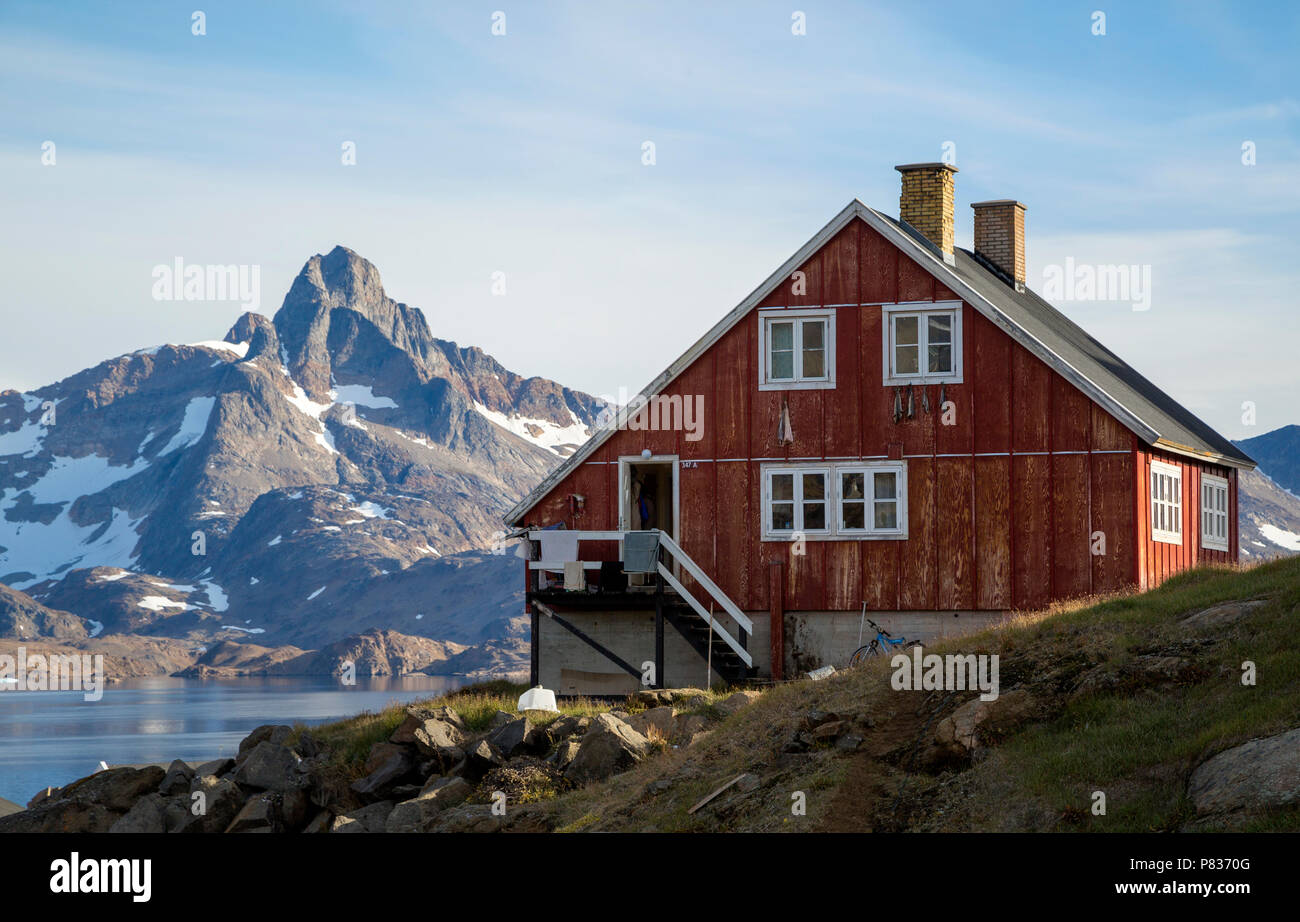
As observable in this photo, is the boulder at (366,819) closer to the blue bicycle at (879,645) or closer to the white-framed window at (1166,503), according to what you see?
the blue bicycle at (879,645)

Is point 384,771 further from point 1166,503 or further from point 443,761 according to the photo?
point 1166,503

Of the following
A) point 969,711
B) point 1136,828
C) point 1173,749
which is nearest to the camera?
point 1136,828

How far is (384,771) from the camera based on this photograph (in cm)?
2562

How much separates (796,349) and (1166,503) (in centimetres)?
903

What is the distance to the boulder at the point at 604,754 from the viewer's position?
72.6ft

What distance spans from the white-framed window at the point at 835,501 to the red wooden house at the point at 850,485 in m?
0.04

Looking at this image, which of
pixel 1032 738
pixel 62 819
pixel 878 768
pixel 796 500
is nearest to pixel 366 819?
pixel 62 819

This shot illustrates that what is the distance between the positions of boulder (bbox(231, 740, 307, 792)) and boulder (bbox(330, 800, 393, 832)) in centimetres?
348

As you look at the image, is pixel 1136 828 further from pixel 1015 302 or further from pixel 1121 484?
pixel 1015 302

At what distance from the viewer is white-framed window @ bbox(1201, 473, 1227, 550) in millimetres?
36031
